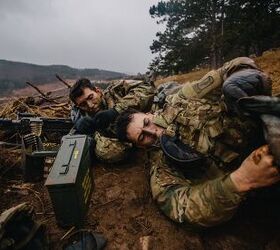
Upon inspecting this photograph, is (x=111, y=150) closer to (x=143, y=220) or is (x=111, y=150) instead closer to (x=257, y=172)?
(x=143, y=220)

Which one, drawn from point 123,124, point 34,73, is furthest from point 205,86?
point 34,73

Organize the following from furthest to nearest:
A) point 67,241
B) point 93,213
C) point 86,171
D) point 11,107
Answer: point 11,107 → point 93,213 → point 86,171 → point 67,241

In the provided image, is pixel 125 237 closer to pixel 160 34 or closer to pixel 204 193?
pixel 204 193

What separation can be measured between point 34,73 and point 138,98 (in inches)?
1661

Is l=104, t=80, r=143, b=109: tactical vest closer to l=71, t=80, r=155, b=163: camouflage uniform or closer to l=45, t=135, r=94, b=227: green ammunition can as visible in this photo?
l=71, t=80, r=155, b=163: camouflage uniform

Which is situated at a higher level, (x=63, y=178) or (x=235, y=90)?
(x=235, y=90)

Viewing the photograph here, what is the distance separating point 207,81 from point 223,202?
147cm

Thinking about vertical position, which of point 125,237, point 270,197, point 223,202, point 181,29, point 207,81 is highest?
point 181,29

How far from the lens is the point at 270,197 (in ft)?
9.62

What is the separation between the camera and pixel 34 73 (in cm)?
4394

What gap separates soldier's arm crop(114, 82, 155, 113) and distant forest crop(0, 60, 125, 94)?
3176 cm

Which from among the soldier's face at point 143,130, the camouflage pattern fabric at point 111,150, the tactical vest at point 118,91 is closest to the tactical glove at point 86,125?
the camouflage pattern fabric at point 111,150

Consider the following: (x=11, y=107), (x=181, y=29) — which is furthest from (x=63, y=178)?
(x=181, y=29)

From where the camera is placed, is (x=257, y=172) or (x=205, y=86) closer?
(x=257, y=172)
